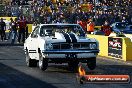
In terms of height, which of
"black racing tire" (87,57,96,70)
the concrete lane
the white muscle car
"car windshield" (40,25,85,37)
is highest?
"car windshield" (40,25,85,37)

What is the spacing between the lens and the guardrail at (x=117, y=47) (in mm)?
19734

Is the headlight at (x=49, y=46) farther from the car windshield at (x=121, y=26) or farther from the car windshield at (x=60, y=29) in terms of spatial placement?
the car windshield at (x=121, y=26)

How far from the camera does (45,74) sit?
14.4 metres

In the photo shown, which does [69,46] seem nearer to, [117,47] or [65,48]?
[65,48]

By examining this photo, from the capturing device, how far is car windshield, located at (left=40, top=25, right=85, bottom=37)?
15.9 m

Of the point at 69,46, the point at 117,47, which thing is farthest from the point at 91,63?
the point at 117,47

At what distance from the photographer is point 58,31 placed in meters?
15.8

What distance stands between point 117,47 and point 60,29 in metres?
4.93

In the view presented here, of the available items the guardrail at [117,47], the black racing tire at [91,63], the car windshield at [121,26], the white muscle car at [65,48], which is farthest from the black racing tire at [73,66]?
the car windshield at [121,26]

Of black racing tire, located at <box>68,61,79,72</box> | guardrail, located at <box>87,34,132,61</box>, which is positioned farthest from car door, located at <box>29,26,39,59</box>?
guardrail, located at <box>87,34,132,61</box>

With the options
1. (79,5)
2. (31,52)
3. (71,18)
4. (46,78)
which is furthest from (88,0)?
(46,78)

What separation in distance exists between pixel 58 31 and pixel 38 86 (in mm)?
4486

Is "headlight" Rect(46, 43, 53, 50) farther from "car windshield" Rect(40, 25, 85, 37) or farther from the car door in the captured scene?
"car windshield" Rect(40, 25, 85, 37)

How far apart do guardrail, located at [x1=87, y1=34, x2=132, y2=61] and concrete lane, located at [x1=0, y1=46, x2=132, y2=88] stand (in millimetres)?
689
